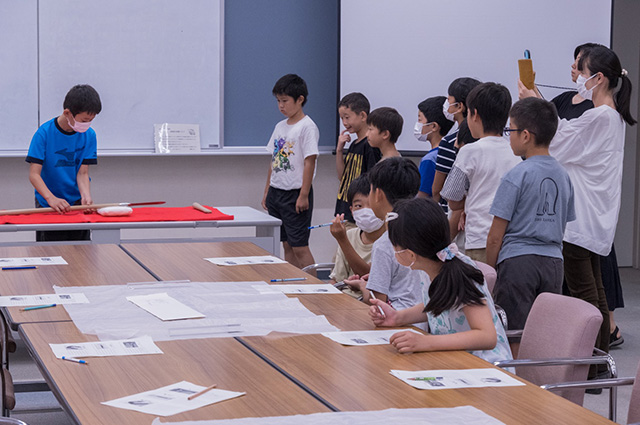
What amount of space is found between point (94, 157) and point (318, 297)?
2514 millimetres

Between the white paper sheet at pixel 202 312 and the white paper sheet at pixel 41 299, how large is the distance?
0.14 ft

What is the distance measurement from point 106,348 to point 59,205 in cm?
252

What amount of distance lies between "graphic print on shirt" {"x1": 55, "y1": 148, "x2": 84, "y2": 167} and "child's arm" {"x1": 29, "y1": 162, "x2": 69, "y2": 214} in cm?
12

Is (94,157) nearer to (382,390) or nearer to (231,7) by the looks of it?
(231,7)

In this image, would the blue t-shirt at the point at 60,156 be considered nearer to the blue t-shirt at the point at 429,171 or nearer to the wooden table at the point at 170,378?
the blue t-shirt at the point at 429,171

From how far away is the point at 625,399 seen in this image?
3.84 meters

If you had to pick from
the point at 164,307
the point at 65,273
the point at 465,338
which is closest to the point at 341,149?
the point at 65,273

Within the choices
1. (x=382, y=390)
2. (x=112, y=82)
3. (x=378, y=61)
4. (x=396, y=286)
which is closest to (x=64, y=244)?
(x=396, y=286)

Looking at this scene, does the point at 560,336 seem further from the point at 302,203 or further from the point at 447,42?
the point at 447,42

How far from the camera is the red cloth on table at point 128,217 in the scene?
14.1 ft

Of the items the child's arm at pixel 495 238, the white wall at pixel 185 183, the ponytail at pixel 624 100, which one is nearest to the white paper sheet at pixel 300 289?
the child's arm at pixel 495 238

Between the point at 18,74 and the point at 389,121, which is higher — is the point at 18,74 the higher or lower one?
the higher one

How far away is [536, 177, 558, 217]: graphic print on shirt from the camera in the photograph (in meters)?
3.28

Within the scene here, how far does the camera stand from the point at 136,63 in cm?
596
